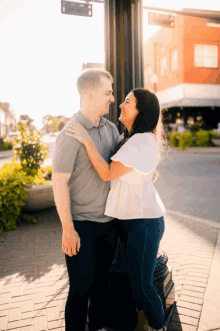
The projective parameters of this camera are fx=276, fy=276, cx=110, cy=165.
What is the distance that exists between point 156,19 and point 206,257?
837cm

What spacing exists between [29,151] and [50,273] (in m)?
3.39

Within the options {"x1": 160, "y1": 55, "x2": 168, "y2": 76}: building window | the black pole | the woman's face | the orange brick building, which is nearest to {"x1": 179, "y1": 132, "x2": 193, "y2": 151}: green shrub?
the orange brick building

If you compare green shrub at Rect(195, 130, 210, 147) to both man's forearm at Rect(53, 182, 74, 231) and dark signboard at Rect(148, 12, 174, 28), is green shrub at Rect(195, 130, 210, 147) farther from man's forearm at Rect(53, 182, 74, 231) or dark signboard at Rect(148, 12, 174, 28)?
man's forearm at Rect(53, 182, 74, 231)

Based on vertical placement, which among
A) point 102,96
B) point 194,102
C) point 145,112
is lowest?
point 145,112

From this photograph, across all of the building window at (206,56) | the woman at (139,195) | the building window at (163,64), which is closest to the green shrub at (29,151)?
the woman at (139,195)

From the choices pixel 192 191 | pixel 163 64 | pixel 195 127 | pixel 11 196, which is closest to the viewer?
pixel 11 196

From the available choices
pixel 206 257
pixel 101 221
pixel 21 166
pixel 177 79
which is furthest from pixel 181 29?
pixel 101 221

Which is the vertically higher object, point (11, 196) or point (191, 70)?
point (191, 70)

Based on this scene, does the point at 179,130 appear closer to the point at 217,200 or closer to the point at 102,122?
the point at 217,200

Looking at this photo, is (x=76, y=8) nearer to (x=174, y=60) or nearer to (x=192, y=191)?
(x=192, y=191)

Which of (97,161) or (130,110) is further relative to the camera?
(130,110)

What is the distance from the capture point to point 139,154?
75.1 inches

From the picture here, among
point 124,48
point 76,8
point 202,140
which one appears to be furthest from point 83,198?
point 202,140

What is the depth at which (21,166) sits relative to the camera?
20.1ft
